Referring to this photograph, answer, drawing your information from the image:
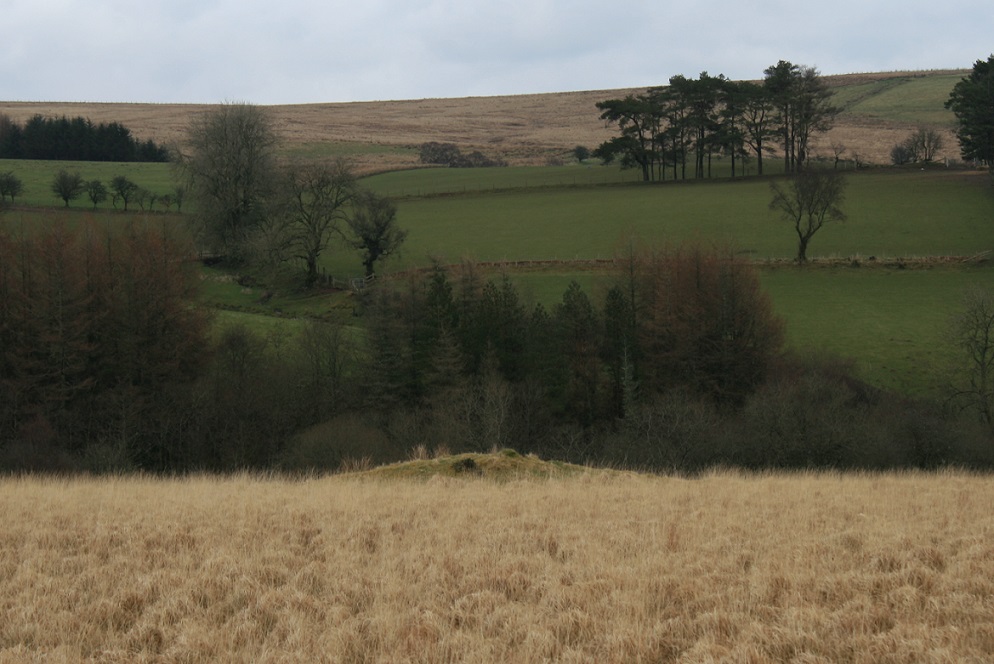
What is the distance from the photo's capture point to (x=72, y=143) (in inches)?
4599

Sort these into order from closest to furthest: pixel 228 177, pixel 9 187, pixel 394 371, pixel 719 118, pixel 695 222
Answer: pixel 394 371
pixel 228 177
pixel 695 222
pixel 9 187
pixel 719 118

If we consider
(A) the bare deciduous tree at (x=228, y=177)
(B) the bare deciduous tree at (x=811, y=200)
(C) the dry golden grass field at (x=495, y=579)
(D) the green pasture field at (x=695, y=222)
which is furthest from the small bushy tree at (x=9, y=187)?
(C) the dry golden grass field at (x=495, y=579)

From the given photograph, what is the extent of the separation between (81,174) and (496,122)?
309ft

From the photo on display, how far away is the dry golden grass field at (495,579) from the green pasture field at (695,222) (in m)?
41.3

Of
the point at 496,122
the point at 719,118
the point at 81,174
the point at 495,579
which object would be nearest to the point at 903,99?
the point at 496,122

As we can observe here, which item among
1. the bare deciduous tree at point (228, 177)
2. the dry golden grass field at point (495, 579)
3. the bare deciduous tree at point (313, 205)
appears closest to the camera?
the dry golden grass field at point (495, 579)

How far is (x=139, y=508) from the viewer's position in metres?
12.6

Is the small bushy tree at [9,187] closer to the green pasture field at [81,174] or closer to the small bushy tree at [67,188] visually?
the green pasture field at [81,174]

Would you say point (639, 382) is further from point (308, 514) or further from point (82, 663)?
point (82, 663)

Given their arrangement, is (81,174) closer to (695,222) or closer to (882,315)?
(695,222)

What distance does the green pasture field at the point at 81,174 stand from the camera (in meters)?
82.2

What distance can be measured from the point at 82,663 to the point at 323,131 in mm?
159850

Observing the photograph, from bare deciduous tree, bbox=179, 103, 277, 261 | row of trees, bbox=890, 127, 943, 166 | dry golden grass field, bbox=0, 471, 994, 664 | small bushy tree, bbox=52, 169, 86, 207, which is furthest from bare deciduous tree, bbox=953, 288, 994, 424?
small bushy tree, bbox=52, 169, 86, 207

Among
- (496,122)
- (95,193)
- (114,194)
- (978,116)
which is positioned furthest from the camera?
(496,122)
